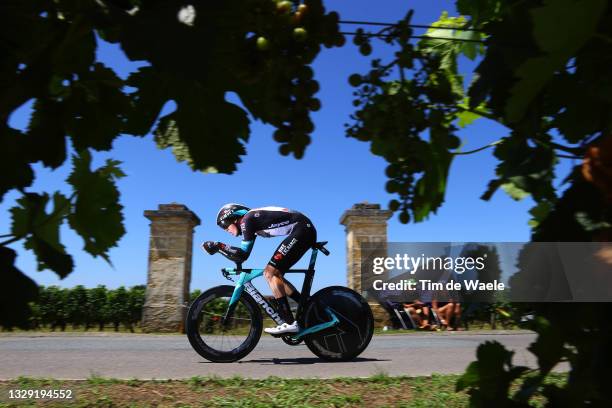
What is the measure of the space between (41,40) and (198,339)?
442cm

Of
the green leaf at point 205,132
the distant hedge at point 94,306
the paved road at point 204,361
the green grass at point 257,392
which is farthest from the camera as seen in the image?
the distant hedge at point 94,306

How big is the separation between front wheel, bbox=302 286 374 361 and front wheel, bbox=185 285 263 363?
0.54 metres

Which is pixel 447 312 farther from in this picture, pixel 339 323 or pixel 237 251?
pixel 237 251

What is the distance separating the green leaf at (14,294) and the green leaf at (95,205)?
1.22 feet

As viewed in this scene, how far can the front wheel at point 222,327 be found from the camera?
490cm

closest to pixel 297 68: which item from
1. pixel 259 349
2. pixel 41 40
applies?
pixel 41 40

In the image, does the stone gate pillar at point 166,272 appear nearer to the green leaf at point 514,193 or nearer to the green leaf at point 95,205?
the green leaf at point 95,205

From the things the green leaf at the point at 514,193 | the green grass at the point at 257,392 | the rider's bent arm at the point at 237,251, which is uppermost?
the rider's bent arm at the point at 237,251

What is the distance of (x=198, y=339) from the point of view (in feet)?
16.2

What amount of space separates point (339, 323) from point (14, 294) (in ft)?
14.4

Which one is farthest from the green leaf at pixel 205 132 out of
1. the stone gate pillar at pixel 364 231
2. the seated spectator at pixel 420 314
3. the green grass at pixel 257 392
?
the seated spectator at pixel 420 314

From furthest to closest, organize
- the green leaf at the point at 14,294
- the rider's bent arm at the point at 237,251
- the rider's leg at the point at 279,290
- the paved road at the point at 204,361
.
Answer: the rider's leg at the point at 279,290
the rider's bent arm at the point at 237,251
the paved road at the point at 204,361
the green leaf at the point at 14,294

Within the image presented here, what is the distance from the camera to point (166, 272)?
9695 millimetres

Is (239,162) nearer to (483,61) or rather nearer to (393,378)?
(483,61)
